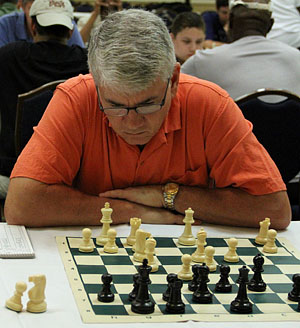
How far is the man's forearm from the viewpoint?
2184mm

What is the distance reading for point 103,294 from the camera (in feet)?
4.92

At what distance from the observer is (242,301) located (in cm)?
151

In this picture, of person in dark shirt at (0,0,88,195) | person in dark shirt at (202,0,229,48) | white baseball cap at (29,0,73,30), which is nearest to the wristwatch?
person in dark shirt at (0,0,88,195)

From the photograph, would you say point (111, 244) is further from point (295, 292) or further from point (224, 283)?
point (295, 292)

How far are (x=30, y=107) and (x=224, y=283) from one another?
1363 mm

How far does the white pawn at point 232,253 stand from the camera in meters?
1.84

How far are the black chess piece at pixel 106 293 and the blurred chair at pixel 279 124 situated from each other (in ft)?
4.90

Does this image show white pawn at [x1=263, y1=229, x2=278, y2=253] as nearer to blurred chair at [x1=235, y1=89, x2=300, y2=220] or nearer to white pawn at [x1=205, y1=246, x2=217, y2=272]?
white pawn at [x1=205, y1=246, x2=217, y2=272]

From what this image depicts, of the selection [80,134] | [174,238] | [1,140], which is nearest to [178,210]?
[174,238]

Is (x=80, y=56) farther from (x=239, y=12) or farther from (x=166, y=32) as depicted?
(x=166, y=32)

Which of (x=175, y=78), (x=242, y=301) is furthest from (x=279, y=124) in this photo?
(x=242, y=301)

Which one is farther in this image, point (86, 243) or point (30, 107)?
point (30, 107)

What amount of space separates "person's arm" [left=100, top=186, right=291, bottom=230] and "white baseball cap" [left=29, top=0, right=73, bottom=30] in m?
1.61

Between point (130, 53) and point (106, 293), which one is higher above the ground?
point (130, 53)
